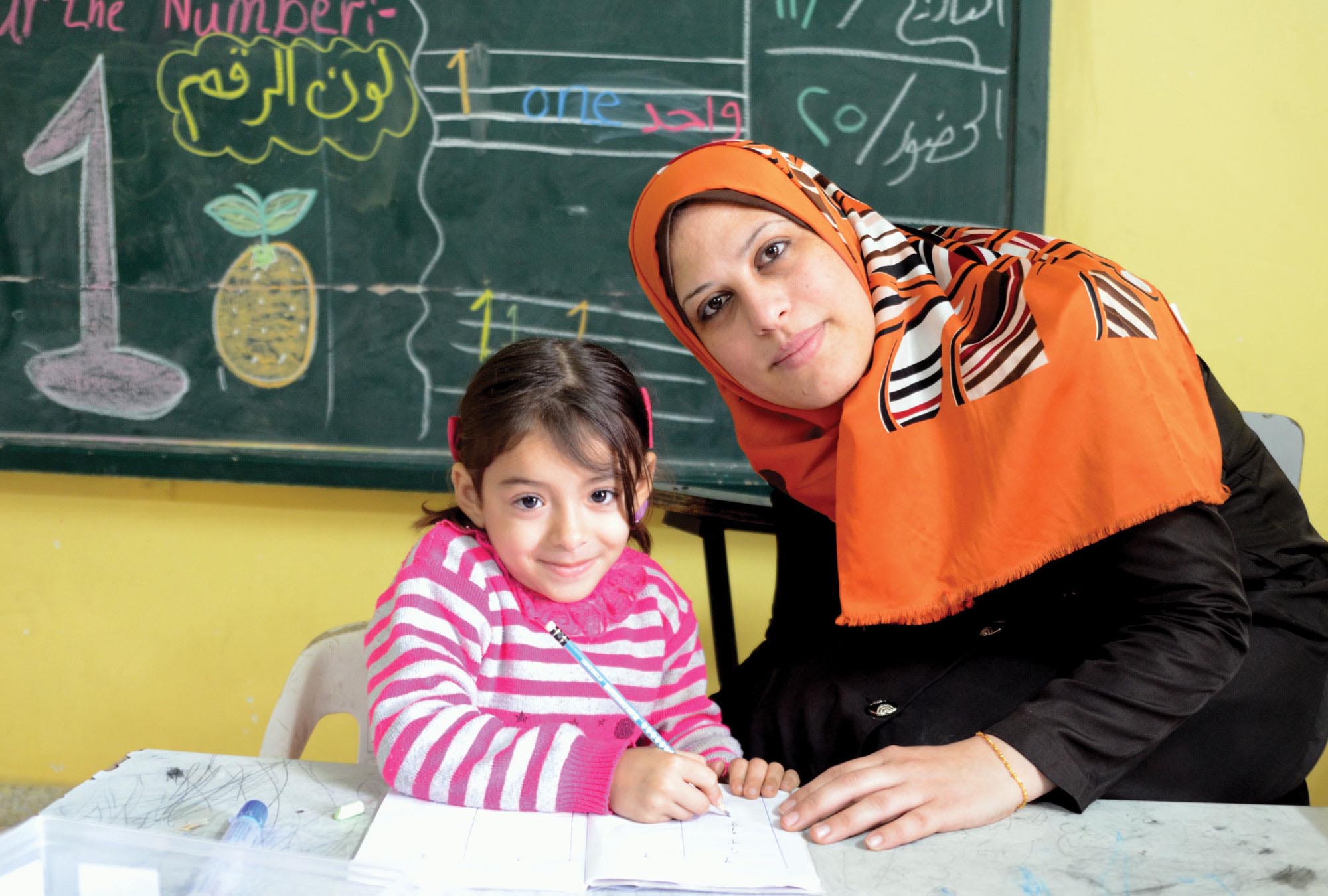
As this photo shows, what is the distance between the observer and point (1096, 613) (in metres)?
1.09

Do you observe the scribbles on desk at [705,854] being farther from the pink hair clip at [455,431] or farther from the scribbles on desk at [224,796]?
the pink hair clip at [455,431]

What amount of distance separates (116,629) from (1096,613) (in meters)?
2.01

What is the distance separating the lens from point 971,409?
3.57 ft

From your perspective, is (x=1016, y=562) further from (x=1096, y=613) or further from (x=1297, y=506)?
(x=1297, y=506)

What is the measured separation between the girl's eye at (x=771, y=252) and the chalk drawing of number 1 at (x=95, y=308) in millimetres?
1439

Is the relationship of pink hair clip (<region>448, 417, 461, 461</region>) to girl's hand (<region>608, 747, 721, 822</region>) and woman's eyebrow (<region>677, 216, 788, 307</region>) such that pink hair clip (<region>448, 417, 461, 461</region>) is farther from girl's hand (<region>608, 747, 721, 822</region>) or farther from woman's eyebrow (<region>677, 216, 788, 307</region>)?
girl's hand (<region>608, 747, 721, 822</region>)

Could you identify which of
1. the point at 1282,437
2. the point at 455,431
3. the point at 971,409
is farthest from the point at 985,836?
the point at 1282,437

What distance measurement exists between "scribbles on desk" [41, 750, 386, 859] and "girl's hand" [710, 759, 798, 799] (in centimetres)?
31

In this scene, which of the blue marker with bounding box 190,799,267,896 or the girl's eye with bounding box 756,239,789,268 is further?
the girl's eye with bounding box 756,239,789,268

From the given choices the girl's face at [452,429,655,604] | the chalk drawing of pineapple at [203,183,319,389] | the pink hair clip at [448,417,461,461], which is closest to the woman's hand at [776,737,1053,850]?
the girl's face at [452,429,655,604]

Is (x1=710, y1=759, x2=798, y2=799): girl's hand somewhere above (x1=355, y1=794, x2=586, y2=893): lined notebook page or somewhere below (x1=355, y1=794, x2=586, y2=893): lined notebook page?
below

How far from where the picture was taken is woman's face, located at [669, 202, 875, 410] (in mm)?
1133

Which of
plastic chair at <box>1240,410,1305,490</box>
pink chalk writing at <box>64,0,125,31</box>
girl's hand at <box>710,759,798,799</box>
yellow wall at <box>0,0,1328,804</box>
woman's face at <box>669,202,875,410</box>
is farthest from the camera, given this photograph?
pink chalk writing at <box>64,0,125,31</box>

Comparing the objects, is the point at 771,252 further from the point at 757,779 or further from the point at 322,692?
the point at 322,692
